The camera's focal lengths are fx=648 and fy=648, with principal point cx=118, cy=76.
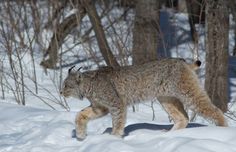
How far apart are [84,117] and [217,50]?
3426 millimetres

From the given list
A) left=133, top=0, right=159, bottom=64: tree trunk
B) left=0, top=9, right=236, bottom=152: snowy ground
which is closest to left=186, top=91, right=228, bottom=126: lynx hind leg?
left=0, top=9, right=236, bottom=152: snowy ground

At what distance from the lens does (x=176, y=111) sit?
7160 millimetres

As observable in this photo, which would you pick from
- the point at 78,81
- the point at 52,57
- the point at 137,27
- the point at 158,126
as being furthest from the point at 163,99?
the point at 52,57

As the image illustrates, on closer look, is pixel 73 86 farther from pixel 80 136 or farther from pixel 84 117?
pixel 80 136

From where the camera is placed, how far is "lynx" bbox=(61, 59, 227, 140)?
6773 mm

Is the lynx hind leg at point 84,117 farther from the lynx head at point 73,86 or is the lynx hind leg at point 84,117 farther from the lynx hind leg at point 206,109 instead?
the lynx hind leg at point 206,109

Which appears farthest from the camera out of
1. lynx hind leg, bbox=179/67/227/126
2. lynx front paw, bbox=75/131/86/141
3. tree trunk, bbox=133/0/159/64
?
tree trunk, bbox=133/0/159/64

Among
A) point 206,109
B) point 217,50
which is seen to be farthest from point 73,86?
point 217,50

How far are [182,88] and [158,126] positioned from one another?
2.86 feet

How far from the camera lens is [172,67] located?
680cm

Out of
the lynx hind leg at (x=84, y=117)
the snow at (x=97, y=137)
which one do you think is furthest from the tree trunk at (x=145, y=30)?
the lynx hind leg at (x=84, y=117)

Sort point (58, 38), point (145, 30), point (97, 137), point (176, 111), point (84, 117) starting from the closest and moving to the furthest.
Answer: point (97, 137) → point (84, 117) → point (176, 111) → point (145, 30) → point (58, 38)

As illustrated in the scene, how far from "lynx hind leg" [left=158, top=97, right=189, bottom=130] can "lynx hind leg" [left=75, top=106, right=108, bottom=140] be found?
686 mm

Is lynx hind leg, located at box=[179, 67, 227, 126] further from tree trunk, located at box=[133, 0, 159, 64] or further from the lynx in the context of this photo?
tree trunk, located at box=[133, 0, 159, 64]
